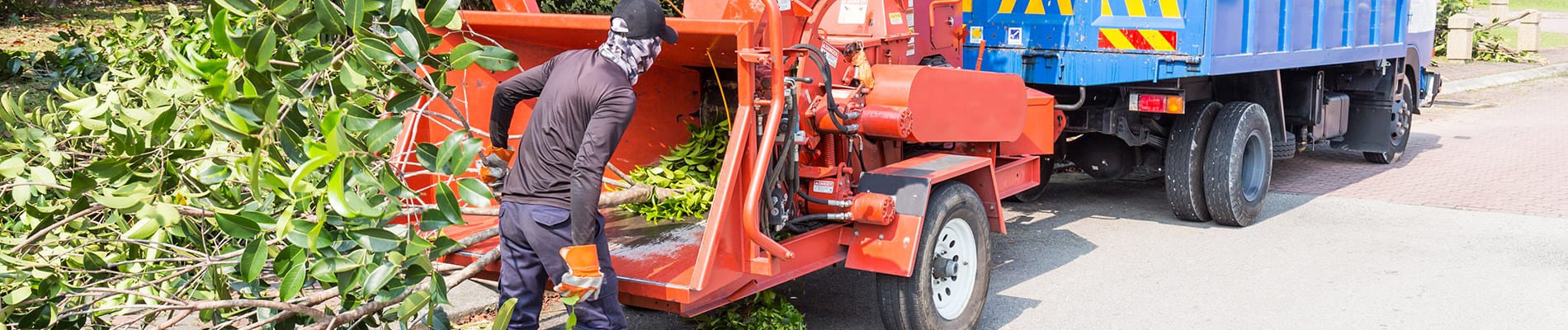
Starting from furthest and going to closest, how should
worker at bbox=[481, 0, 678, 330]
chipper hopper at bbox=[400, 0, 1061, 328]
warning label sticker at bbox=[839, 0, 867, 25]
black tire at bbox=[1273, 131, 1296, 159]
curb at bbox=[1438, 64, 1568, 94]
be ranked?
curb at bbox=[1438, 64, 1568, 94]
black tire at bbox=[1273, 131, 1296, 159]
warning label sticker at bbox=[839, 0, 867, 25]
chipper hopper at bbox=[400, 0, 1061, 328]
worker at bbox=[481, 0, 678, 330]

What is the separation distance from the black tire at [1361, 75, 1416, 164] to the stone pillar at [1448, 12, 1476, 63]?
11.6 metres

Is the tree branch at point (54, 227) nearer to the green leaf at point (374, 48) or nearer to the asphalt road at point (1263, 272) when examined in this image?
the green leaf at point (374, 48)

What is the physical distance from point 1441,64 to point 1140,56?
649 inches

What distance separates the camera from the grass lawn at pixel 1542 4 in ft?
114

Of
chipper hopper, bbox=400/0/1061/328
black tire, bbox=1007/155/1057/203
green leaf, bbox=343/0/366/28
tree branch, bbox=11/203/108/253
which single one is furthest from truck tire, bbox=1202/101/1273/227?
tree branch, bbox=11/203/108/253

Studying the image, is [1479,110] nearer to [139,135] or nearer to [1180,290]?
[1180,290]

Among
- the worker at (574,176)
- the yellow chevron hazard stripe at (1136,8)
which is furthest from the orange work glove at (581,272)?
the yellow chevron hazard stripe at (1136,8)

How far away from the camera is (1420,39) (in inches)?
413

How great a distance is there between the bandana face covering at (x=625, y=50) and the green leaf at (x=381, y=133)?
866 millimetres

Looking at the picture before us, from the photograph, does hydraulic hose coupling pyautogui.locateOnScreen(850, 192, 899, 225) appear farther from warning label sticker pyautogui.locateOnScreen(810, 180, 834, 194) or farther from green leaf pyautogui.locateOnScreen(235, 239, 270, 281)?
green leaf pyautogui.locateOnScreen(235, 239, 270, 281)

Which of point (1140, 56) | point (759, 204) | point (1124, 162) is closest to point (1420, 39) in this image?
point (1124, 162)

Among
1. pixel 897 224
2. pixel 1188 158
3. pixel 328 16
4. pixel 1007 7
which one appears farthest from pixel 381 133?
pixel 1188 158

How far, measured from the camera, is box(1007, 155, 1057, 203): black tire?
874cm

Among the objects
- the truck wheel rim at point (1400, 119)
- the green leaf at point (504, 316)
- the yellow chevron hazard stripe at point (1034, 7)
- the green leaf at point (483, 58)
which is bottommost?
the truck wheel rim at point (1400, 119)
